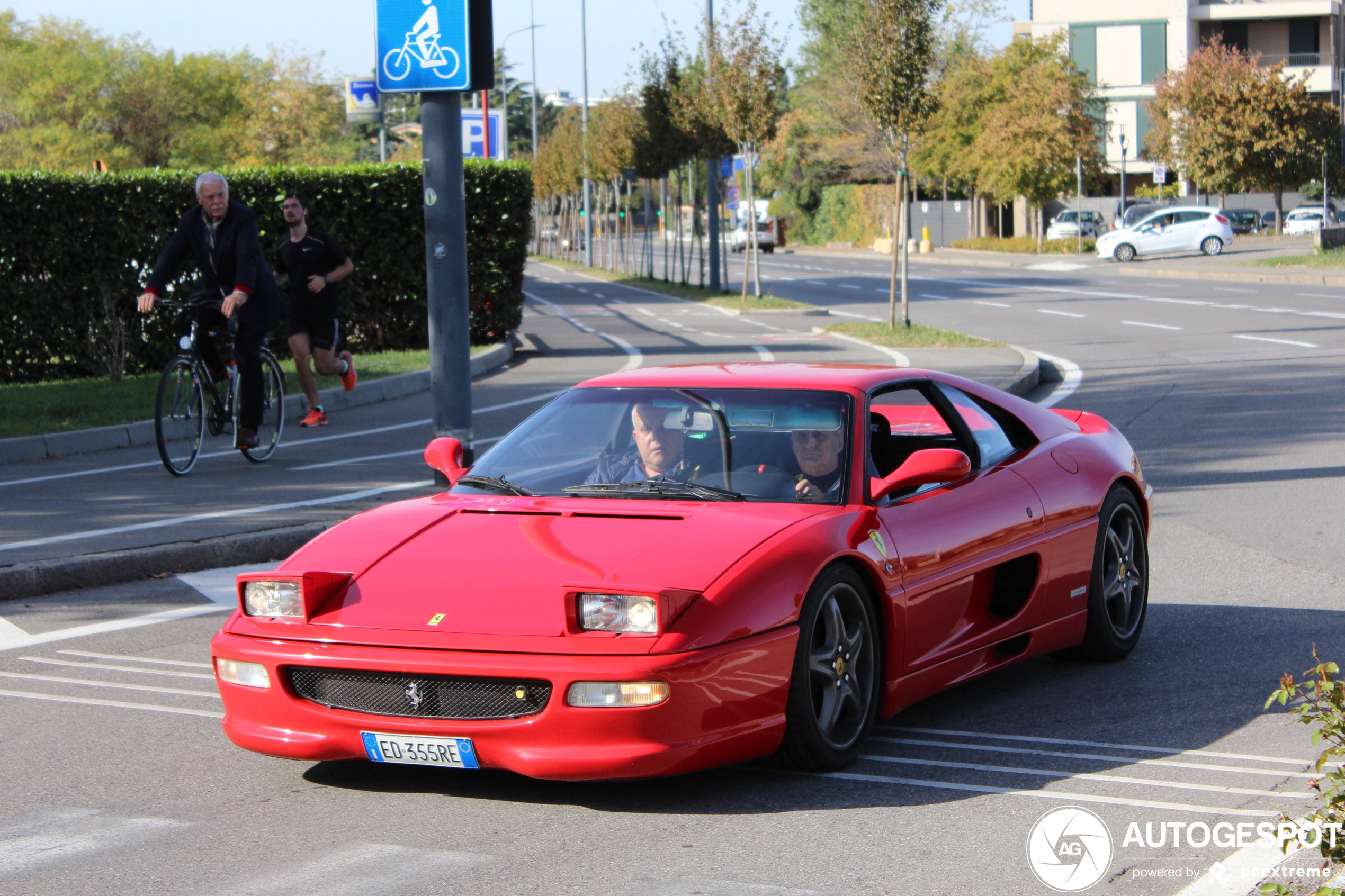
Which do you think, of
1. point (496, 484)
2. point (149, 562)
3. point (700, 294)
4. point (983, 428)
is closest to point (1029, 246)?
point (700, 294)

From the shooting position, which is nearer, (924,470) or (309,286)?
(924,470)

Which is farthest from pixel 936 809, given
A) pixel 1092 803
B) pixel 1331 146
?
pixel 1331 146

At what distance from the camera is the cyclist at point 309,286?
13.3 meters

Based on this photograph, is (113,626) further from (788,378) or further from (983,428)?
(983,428)

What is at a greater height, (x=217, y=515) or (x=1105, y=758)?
(x=217, y=515)

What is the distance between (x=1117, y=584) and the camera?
20.1 ft

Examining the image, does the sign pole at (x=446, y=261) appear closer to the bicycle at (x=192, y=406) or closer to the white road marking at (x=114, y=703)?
the bicycle at (x=192, y=406)

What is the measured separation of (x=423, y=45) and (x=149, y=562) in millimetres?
3695

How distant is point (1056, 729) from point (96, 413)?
10.9 m

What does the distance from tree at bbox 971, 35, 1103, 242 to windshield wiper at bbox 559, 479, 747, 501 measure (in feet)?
189

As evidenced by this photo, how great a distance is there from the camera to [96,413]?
543 inches

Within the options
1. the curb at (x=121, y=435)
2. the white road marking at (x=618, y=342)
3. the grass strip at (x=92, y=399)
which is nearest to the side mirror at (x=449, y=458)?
the grass strip at (x=92, y=399)

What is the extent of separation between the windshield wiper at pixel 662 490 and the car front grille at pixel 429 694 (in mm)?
1015

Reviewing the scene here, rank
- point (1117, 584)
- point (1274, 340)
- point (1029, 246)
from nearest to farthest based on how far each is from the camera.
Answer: point (1117, 584) → point (1274, 340) → point (1029, 246)
